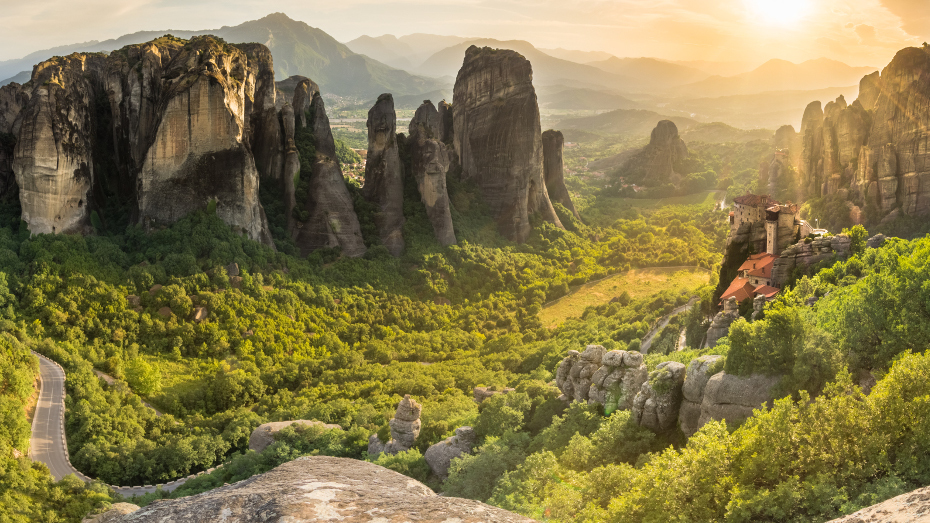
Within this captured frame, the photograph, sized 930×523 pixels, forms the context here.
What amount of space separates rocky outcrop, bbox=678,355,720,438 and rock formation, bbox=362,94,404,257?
3748 centimetres

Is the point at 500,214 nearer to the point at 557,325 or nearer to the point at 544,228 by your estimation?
the point at 544,228

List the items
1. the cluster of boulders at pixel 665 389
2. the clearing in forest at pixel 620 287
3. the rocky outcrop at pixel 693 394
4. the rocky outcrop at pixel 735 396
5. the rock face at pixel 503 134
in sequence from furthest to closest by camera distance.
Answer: the rock face at pixel 503 134
the clearing in forest at pixel 620 287
the rocky outcrop at pixel 693 394
the cluster of boulders at pixel 665 389
the rocky outcrop at pixel 735 396

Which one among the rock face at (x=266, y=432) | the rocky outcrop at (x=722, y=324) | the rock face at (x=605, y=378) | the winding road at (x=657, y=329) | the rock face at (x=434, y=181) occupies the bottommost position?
the rock face at (x=266, y=432)

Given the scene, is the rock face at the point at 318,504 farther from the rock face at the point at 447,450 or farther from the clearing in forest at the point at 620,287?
the clearing in forest at the point at 620,287

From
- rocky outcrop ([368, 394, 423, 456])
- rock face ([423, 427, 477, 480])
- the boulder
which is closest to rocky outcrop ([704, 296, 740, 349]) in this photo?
rock face ([423, 427, 477, 480])

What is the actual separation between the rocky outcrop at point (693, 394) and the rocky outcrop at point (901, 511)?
993 cm

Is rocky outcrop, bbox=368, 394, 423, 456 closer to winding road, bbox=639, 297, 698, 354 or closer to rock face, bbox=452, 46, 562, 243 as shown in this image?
winding road, bbox=639, 297, 698, 354

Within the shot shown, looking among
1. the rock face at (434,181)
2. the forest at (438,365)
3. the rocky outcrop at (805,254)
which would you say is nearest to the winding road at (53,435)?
the forest at (438,365)

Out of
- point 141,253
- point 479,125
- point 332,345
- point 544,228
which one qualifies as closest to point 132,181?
point 141,253

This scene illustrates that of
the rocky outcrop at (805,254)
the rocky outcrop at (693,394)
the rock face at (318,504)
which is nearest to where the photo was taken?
the rock face at (318,504)

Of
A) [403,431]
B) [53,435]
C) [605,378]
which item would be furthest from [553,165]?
→ [53,435]

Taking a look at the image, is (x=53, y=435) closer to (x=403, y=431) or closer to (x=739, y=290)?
(x=403, y=431)

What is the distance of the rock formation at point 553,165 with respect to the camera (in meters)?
75.5

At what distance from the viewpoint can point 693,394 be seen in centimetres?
1900
